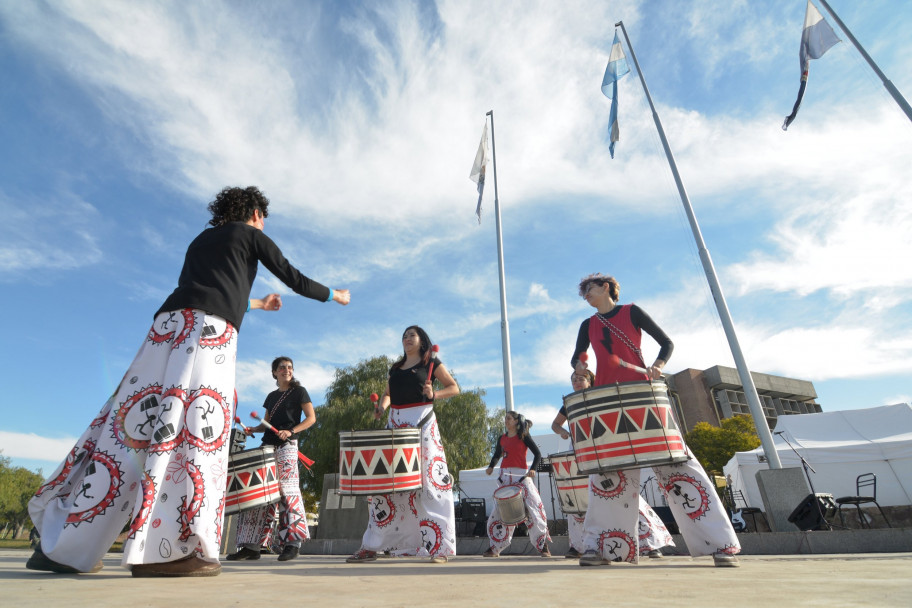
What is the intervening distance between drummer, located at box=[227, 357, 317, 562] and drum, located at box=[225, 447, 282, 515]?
0.53 metres

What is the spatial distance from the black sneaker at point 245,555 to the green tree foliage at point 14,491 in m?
54.3

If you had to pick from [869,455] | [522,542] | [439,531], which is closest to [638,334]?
[439,531]

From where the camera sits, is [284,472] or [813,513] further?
[813,513]

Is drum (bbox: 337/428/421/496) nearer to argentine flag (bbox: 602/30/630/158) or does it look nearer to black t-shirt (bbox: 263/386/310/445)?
black t-shirt (bbox: 263/386/310/445)

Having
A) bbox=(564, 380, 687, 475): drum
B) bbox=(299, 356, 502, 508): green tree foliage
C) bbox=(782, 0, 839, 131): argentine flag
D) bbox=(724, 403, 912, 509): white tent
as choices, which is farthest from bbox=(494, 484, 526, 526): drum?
bbox=(299, 356, 502, 508): green tree foliage

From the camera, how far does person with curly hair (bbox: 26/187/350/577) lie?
2.28m

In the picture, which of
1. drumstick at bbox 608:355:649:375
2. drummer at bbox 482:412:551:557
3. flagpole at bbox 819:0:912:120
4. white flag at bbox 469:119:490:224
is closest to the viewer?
drumstick at bbox 608:355:649:375

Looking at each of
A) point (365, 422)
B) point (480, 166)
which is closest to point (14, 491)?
point (365, 422)

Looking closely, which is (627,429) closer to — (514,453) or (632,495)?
(632,495)

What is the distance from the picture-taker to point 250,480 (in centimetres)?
462

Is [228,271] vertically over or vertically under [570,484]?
over

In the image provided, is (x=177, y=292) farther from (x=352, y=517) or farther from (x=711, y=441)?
(x=711, y=441)

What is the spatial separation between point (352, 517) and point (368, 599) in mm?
11185

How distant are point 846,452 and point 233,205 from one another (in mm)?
16178
